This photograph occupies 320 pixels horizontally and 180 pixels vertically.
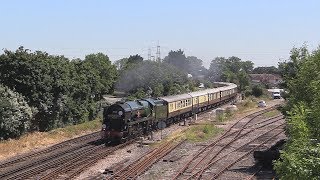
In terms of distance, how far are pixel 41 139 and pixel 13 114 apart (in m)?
2.85

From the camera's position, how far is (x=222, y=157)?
28016 millimetres

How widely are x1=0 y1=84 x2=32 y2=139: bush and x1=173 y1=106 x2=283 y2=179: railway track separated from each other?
542 inches

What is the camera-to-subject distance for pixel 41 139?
117ft

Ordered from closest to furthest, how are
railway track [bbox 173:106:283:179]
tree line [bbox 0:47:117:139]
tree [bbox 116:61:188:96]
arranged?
railway track [bbox 173:106:283:179]
tree line [bbox 0:47:117:139]
tree [bbox 116:61:188:96]

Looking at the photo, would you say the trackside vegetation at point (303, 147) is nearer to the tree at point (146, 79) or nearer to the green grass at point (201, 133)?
the green grass at point (201, 133)

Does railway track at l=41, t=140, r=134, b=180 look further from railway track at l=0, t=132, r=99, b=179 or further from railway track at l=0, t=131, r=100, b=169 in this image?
railway track at l=0, t=131, r=100, b=169

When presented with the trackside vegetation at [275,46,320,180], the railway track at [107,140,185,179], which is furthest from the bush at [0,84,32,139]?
the trackside vegetation at [275,46,320,180]

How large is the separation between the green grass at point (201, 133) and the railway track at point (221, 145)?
3.00 feet

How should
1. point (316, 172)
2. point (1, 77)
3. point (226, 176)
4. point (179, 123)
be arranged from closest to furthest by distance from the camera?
1. point (316, 172)
2. point (226, 176)
3. point (1, 77)
4. point (179, 123)

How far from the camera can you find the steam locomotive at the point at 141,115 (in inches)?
1291

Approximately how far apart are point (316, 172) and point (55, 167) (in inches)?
677

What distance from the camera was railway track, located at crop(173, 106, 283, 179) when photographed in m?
23.9

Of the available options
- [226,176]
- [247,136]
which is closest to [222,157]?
[226,176]

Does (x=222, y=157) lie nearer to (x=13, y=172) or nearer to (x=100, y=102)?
(x=13, y=172)
